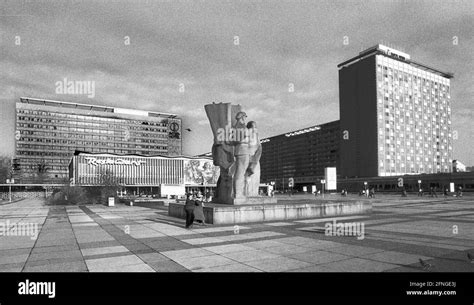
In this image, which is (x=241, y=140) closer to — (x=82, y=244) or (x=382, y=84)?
(x=82, y=244)

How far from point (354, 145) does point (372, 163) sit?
1086 cm

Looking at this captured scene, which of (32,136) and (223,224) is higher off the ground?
(32,136)

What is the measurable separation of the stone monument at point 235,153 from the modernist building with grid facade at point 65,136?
124778mm

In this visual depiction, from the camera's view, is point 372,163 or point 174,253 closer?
point 174,253

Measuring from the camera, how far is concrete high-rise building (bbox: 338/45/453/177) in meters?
112

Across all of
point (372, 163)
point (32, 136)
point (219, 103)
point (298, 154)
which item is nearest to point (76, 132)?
point (32, 136)

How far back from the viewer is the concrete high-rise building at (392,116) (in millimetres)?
111688

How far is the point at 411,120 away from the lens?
118 metres

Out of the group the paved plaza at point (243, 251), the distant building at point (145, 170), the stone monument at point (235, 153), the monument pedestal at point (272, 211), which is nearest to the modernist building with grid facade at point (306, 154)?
the distant building at point (145, 170)

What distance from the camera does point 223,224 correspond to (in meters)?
16.0

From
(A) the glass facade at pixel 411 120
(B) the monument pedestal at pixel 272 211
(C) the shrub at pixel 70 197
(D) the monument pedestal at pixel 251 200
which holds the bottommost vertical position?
(C) the shrub at pixel 70 197

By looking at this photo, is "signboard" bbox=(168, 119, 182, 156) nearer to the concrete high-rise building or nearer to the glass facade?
the concrete high-rise building

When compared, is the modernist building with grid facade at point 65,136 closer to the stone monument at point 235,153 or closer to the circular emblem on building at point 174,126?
the circular emblem on building at point 174,126

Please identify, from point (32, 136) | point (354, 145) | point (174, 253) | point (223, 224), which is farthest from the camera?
point (32, 136)
